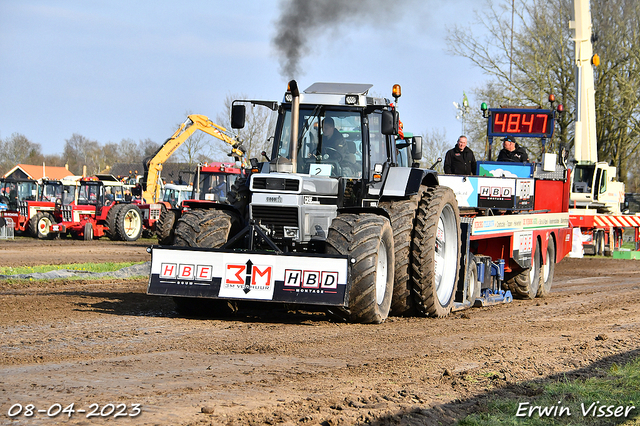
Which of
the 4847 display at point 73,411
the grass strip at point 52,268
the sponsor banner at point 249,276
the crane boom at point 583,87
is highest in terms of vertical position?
the crane boom at point 583,87

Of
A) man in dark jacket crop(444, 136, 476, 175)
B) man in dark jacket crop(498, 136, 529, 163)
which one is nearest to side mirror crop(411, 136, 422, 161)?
man in dark jacket crop(444, 136, 476, 175)

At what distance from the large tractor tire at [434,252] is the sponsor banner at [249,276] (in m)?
1.59

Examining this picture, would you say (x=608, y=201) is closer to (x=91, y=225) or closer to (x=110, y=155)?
(x=91, y=225)

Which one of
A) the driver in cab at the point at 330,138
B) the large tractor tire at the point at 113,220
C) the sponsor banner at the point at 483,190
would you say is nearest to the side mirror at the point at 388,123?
the driver in cab at the point at 330,138

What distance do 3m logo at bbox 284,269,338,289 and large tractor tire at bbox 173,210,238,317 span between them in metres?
1.13

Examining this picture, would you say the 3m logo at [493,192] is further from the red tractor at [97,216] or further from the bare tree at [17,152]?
the bare tree at [17,152]

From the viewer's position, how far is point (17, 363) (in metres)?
5.84

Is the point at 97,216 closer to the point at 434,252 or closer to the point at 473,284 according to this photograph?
the point at 473,284

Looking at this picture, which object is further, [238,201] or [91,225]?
[91,225]

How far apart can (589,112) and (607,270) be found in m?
10.1

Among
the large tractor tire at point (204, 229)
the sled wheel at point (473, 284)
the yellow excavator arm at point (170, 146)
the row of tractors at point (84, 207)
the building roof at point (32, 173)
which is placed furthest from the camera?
the building roof at point (32, 173)

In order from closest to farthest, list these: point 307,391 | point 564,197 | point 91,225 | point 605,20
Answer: point 307,391 → point 564,197 → point 91,225 → point 605,20

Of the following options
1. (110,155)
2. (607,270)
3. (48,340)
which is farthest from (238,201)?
(110,155)

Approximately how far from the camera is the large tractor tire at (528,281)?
13.0 m
